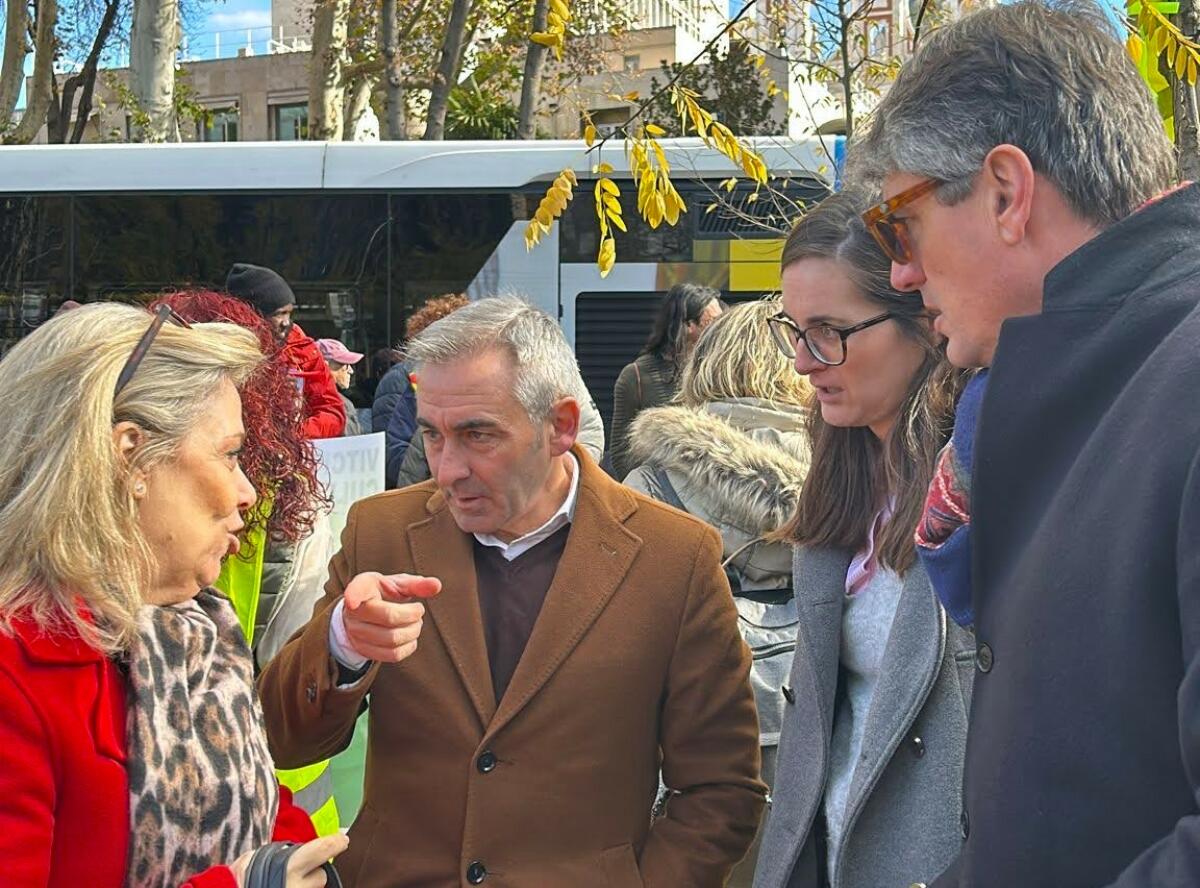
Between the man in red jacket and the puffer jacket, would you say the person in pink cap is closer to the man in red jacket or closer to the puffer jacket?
the man in red jacket

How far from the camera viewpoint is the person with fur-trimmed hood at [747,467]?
296 centimetres

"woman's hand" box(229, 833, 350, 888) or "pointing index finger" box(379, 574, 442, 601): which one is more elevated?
"pointing index finger" box(379, 574, 442, 601)

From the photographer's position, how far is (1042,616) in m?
1.27

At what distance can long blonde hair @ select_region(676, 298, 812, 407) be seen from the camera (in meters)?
3.54

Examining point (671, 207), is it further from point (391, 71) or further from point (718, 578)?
point (391, 71)

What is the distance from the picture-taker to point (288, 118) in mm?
32906

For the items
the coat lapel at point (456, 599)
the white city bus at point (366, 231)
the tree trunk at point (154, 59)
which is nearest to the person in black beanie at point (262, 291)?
the coat lapel at point (456, 599)

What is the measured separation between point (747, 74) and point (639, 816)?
15782mm

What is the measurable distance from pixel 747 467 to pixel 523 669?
3.09ft

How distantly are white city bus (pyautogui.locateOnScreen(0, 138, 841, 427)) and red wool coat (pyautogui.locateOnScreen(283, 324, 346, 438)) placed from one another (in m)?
4.78

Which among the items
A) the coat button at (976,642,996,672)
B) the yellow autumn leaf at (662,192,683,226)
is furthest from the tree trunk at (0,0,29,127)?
the coat button at (976,642,996,672)

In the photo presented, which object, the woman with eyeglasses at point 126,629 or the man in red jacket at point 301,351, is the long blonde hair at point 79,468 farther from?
the man in red jacket at point 301,351

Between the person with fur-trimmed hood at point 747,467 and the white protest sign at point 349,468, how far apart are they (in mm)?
949

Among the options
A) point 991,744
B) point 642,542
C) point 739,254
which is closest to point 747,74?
point 739,254
